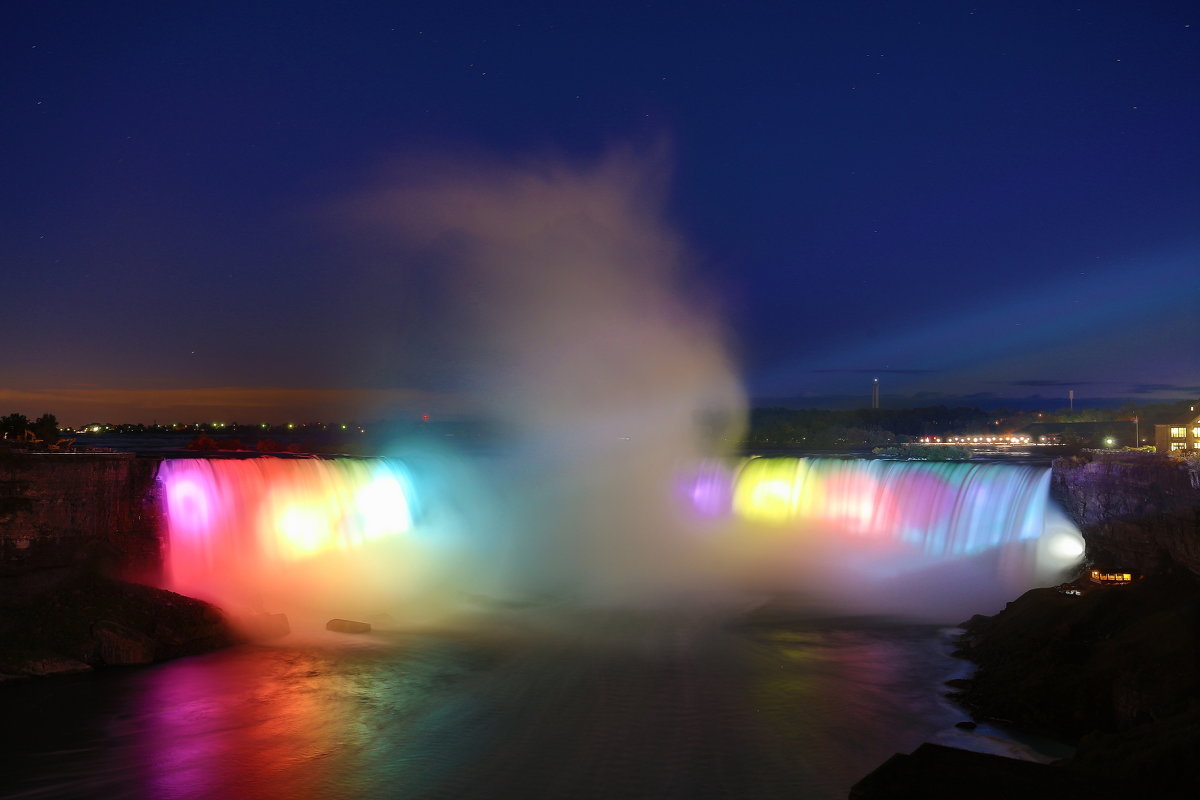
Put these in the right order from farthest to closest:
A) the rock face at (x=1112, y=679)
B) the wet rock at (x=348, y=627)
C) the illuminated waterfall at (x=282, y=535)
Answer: the illuminated waterfall at (x=282, y=535), the wet rock at (x=348, y=627), the rock face at (x=1112, y=679)

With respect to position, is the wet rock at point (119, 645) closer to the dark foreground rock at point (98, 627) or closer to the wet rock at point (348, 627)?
the dark foreground rock at point (98, 627)

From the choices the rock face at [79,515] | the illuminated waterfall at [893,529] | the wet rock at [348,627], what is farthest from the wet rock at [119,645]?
the illuminated waterfall at [893,529]

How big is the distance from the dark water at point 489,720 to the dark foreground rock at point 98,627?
0.54m

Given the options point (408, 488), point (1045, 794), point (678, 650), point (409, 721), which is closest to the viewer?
point (1045, 794)

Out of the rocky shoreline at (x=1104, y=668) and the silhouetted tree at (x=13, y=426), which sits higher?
the silhouetted tree at (x=13, y=426)

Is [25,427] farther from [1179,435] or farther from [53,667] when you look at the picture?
[1179,435]

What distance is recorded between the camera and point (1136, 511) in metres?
18.8

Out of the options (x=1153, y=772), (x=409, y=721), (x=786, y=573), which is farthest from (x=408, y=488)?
(x=1153, y=772)

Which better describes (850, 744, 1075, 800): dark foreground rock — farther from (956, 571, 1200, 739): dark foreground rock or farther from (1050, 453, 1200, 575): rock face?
(1050, 453, 1200, 575): rock face

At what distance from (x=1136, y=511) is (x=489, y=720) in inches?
572

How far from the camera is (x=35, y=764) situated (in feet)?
40.1

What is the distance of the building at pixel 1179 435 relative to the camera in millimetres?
44531

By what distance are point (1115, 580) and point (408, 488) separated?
28510 mm

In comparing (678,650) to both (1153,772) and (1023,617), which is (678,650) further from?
(1153,772)
